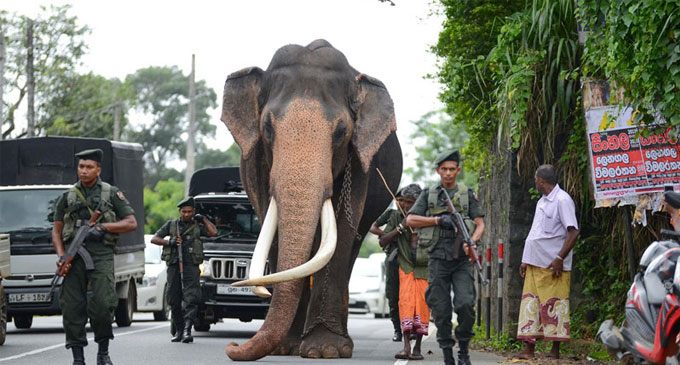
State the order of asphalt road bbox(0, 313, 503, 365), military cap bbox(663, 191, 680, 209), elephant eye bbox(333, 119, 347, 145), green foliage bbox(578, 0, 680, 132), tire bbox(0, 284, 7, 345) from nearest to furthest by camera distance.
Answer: military cap bbox(663, 191, 680, 209) → green foliage bbox(578, 0, 680, 132) → asphalt road bbox(0, 313, 503, 365) → elephant eye bbox(333, 119, 347, 145) → tire bbox(0, 284, 7, 345)

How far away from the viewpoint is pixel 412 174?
9156 cm

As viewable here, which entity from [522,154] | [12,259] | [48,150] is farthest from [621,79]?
[48,150]

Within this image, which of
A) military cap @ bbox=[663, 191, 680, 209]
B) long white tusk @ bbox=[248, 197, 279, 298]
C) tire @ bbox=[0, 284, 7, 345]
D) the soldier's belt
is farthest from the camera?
tire @ bbox=[0, 284, 7, 345]

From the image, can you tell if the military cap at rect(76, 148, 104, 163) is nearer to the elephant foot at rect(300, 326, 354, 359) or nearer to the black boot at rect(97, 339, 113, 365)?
the black boot at rect(97, 339, 113, 365)

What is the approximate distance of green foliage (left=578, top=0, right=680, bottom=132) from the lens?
34.5 feet

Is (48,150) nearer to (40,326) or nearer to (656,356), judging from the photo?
(40,326)

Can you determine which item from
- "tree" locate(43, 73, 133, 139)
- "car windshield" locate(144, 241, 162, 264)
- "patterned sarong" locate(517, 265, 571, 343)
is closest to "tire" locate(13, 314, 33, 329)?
"car windshield" locate(144, 241, 162, 264)

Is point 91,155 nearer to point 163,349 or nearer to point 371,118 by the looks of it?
point 371,118

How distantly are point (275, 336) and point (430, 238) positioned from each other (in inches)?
63.3

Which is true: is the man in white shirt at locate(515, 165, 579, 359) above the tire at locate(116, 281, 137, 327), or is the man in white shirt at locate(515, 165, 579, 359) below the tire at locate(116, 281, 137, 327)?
above

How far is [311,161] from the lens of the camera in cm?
1348

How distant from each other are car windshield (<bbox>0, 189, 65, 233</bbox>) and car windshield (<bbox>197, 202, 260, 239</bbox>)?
233 centimetres

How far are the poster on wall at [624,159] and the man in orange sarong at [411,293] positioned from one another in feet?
6.53

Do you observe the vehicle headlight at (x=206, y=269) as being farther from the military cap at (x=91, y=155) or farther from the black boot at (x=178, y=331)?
the military cap at (x=91, y=155)
